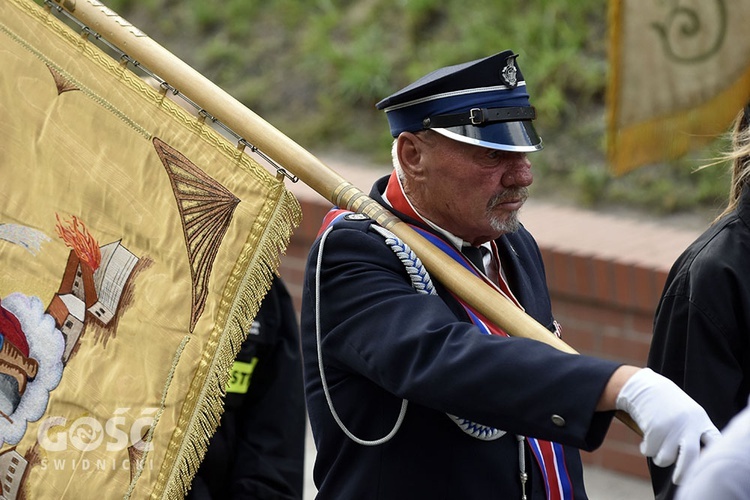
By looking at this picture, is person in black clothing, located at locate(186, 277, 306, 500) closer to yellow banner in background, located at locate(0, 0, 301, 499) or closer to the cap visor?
yellow banner in background, located at locate(0, 0, 301, 499)

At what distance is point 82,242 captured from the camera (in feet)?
9.16

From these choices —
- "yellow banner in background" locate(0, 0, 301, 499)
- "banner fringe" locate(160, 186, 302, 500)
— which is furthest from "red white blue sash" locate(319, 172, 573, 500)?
"yellow banner in background" locate(0, 0, 301, 499)

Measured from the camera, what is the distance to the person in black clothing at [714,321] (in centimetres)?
282

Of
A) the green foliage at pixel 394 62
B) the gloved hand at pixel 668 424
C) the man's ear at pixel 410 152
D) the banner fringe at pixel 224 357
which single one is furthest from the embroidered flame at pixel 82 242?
the green foliage at pixel 394 62

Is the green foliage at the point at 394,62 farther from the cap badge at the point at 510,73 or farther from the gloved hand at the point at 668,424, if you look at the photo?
the gloved hand at the point at 668,424

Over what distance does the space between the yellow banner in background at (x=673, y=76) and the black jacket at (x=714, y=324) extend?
9.8 inches

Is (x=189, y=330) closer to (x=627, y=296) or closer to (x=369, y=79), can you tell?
(x=627, y=296)

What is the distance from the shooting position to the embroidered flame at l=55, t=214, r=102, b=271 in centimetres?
278

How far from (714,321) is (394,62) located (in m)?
4.43

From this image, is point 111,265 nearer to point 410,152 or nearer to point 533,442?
point 410,152

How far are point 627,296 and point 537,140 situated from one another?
2.55m

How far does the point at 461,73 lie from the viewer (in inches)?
105

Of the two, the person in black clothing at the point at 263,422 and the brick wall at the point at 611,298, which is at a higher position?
the brick wall at the point at 611,298

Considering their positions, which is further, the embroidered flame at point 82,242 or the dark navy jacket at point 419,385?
the embroidered flame at point 82,242
